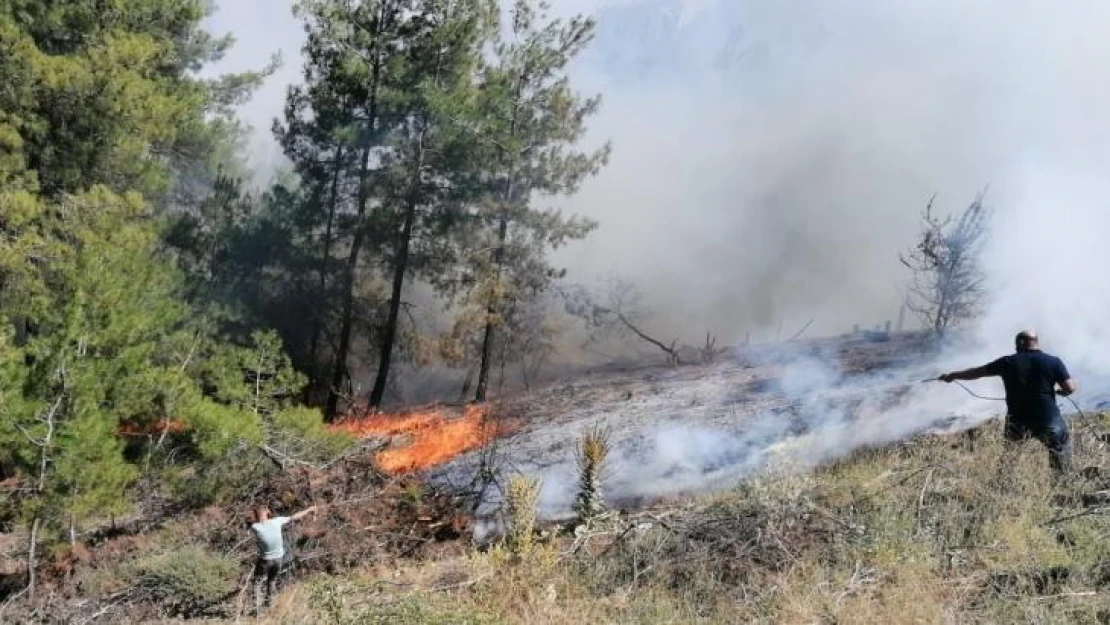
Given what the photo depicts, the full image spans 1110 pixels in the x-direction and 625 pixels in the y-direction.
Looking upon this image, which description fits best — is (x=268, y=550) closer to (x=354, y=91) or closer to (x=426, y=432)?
(x=426, y=432)

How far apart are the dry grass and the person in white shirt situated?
1.64 ft

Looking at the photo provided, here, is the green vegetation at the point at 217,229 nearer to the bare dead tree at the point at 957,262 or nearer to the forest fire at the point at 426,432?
the forest fire at the point at 426,432

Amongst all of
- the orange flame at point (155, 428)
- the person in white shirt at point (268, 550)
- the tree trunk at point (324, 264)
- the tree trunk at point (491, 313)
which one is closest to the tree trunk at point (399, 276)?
the tree trunk at point (491, 313)

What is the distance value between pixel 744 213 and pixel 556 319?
27.0 meters

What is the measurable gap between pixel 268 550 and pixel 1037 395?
801 cm

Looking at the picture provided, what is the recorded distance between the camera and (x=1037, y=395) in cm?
823

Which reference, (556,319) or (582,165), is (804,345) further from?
(556,319)

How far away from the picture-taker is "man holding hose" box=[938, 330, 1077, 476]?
8.12 metres

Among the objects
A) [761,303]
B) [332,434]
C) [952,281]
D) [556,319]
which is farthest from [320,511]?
[761,303]

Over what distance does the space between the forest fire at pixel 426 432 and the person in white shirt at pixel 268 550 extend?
3980mm

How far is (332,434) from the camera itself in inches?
547

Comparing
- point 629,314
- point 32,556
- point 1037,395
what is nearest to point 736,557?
point 1037,395

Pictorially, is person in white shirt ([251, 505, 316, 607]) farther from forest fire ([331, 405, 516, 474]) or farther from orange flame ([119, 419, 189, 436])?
forest fire ([331, 405, 516, 474])

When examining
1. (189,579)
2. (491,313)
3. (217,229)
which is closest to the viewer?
(189,579)
